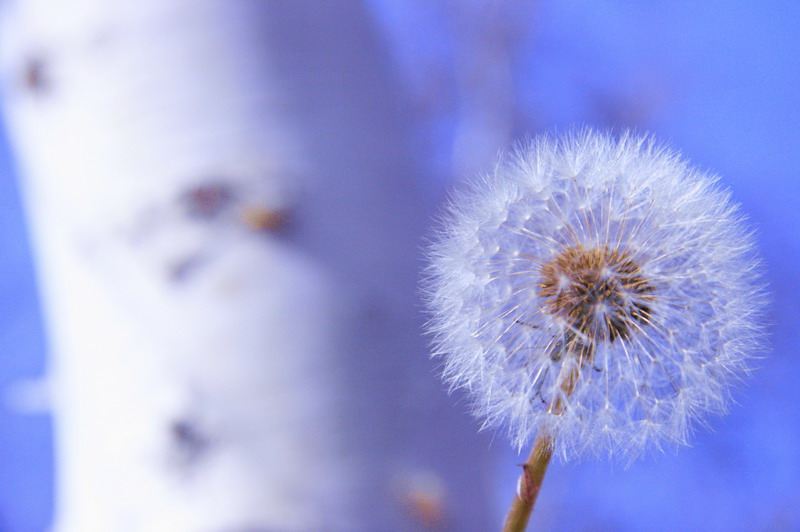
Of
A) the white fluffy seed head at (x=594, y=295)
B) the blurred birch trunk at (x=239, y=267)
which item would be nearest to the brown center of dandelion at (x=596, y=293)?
the white fluffy seed head at (x=594, y=295)

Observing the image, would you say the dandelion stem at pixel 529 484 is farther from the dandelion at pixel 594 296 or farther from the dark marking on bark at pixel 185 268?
the dark marking on bark at pixel 185 268

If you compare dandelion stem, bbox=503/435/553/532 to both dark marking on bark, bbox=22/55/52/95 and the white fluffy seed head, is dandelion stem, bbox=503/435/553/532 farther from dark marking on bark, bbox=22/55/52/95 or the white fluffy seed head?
dark marking on bark, bbox=22/55/52/95

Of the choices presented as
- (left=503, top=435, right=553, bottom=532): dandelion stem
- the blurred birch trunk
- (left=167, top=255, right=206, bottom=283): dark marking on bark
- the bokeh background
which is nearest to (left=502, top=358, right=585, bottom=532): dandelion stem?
(left=503, top=435, right=553, bottom=532): dandelion stem

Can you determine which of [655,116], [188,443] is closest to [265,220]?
[188,443]

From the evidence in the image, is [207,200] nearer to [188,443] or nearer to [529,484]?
[188,443]

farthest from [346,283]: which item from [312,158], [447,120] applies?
[447,120]
